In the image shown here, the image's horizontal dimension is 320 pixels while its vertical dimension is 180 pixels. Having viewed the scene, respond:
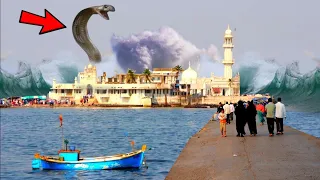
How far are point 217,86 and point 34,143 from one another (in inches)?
4464

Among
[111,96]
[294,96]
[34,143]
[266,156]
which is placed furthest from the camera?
[294,96]

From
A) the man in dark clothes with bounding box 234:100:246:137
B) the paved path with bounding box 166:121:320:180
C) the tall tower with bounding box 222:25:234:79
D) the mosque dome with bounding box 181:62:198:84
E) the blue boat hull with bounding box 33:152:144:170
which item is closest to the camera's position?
the paved path with bounding box 166:121:320:180

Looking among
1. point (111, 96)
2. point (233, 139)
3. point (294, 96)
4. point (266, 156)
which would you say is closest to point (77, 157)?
point (233, 139)

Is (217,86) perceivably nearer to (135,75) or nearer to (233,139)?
(135,75)

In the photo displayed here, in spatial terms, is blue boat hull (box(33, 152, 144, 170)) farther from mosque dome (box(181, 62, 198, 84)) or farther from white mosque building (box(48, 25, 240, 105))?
mosque dome (box(181, 62, 198, 84))

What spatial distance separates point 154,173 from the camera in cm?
2666

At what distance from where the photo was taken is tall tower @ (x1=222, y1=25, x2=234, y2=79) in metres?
151

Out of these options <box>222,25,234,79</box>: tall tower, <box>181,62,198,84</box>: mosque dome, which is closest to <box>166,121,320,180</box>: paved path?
<box>222,25,234,79</box>: tall tower

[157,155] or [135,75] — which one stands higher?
[135,75]

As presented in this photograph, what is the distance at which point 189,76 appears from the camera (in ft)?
516

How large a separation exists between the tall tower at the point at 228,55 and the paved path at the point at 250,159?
408 ft

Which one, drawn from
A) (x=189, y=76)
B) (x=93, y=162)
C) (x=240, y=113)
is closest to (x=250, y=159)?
(x=240, y=113)

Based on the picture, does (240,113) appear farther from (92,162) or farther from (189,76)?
(189,76)

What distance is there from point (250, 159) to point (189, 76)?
138m
